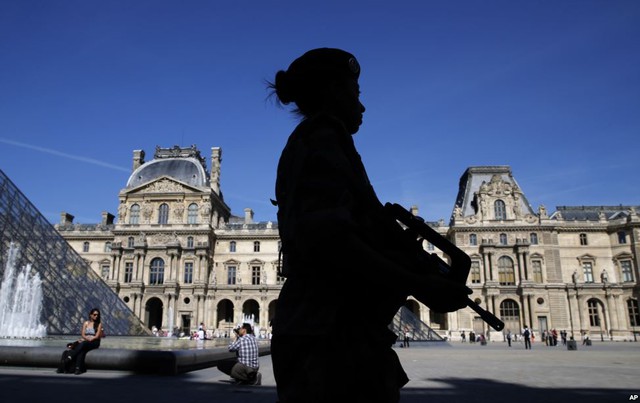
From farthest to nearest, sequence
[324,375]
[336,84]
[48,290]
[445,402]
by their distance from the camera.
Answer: [48,290] < [445,402] < [336,84] < [324,375]

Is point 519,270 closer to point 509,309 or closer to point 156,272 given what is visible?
point 509,309

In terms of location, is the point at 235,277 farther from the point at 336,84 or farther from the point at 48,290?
the point at 336,84

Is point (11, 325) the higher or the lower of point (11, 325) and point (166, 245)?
the lower

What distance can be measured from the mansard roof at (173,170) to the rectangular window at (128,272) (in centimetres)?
888

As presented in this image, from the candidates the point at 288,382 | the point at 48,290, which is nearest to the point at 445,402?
the point at 288,382

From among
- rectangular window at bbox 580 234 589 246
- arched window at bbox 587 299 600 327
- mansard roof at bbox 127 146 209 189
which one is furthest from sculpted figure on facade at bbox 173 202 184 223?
arched window at bbox 587 299 600 327

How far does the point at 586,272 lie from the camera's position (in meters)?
48.9

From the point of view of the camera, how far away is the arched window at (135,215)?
51594 millimetres

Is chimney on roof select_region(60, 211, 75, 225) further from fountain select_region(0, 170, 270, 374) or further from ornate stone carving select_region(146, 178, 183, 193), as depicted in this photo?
fountain select_region(0, 170, 270, 374)

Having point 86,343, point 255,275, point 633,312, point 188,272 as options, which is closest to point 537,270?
point 633,312

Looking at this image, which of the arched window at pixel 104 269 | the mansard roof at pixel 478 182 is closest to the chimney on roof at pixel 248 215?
the arched window at pixel 104 269

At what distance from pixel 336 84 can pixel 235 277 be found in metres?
51.0

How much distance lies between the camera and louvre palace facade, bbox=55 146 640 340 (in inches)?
1826

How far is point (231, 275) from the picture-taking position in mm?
51594
